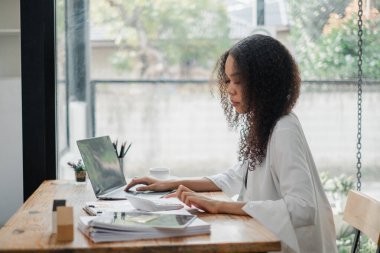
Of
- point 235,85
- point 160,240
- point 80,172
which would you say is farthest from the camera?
point 80,172

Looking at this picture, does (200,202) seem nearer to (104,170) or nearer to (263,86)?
(263,86)

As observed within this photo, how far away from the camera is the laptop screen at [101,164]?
8.72ft

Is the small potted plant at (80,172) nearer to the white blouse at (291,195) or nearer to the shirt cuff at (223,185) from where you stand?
the shirt cuff at (223,185)

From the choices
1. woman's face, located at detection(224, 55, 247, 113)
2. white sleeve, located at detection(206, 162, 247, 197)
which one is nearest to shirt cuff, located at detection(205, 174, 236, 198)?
white sleeve, located at detection(206, 162, 247, 197)

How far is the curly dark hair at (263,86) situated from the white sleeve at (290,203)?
5.9 inches

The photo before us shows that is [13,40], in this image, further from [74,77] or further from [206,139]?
[206,139]

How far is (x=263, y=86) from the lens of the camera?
244cm

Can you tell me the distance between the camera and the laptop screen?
105 inches

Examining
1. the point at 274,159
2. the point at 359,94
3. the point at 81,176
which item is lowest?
the point at 81,176

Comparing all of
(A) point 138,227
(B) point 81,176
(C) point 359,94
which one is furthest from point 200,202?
(C) point 359,94

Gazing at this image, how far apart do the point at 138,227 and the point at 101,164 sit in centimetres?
88

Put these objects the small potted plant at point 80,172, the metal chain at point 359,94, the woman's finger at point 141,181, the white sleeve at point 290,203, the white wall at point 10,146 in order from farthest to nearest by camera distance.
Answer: the metal chain at point 359,94 → the white wall at point 10,146 → the small potted plant at point 80,172 → the woman's finger at point 141,181 → the white sleeve at point 290,203

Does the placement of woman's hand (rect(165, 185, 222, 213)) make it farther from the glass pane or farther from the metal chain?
the metal chain

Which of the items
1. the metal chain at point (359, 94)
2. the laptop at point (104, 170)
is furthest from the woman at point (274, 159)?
the metal chain at point (359, 94)
